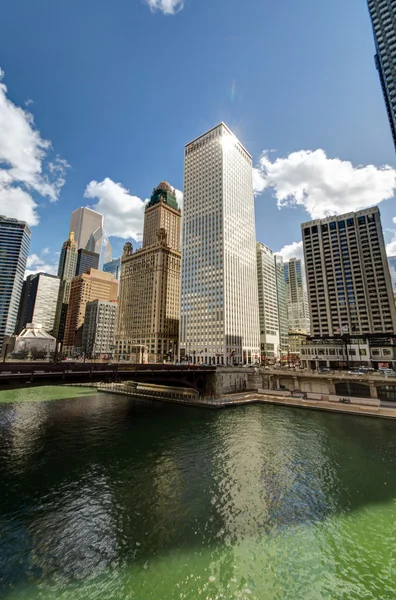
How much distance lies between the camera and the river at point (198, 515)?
15.0m

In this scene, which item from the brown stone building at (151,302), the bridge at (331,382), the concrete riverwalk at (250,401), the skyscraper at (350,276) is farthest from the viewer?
the brown stone building at (151,302)

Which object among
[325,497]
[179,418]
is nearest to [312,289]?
[179,418]

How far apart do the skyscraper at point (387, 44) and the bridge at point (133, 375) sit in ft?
436

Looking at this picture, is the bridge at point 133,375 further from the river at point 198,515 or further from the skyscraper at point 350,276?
the skyscraper at point 350,276

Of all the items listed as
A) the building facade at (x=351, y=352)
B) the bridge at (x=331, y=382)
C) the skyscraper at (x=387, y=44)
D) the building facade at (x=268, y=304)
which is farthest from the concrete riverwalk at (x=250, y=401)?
the skyscraper at (x=387, y=44)

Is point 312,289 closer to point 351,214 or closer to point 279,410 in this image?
point 351,214

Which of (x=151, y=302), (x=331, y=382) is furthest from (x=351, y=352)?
(x=151, y=302)

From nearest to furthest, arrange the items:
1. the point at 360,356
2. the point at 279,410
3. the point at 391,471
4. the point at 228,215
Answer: the point at 391,471 → the point at 279,410 → the point at 360,356 → the point at 228,215

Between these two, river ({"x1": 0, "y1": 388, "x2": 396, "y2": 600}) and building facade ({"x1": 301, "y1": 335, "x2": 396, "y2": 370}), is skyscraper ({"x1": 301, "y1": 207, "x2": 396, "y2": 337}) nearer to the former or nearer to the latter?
building facade ({"x1": 301, "y1": 335, "x2": 396, "y2": 370})

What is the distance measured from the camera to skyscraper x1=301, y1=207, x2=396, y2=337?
147 meters

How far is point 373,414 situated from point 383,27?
180 m

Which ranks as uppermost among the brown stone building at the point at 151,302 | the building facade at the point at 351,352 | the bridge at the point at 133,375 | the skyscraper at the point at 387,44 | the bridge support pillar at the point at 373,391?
the skyscraper at the point at 387,44

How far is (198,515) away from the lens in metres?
21.2

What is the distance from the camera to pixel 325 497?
23781mm
